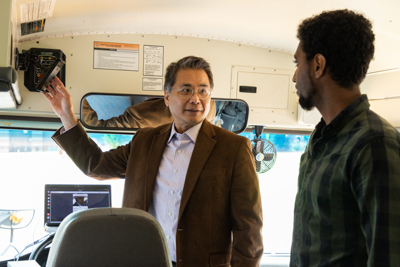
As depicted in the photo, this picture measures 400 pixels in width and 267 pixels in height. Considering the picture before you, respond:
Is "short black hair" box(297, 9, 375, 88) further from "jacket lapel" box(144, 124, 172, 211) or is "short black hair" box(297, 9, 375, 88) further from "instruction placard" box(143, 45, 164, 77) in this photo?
"instruction placard" box(143, 45, 164, 77)

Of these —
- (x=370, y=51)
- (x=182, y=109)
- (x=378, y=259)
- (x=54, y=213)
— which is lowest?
(x=54, y=213)

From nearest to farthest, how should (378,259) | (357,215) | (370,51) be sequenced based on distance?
(378,259), (357,215), (370,51)

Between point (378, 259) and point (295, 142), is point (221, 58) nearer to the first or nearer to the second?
point (295, 142)

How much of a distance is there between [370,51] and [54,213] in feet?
10.3

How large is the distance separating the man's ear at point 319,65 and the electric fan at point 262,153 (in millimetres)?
2180

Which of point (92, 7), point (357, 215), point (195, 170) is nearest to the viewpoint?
point (357, 215)

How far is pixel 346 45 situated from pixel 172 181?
1268mm

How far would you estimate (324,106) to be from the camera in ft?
4.51

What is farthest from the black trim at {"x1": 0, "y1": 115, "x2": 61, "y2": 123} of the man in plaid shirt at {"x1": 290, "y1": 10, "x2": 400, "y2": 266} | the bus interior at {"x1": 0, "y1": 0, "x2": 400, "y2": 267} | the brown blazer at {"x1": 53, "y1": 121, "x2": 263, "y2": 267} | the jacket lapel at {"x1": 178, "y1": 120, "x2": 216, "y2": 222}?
the man in plaid shirt at {"x1": 290, "y1": 10, "x2": 400, "y2": 266}

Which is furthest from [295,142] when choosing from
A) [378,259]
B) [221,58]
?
Result: [378,259]

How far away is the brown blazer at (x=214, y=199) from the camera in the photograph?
6.80 feet

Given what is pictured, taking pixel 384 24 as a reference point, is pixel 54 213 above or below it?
below

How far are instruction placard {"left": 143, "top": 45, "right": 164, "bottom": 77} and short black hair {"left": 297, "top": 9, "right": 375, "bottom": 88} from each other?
A: 1.88 meters

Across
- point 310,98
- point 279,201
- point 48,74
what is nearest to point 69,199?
point 48,74
